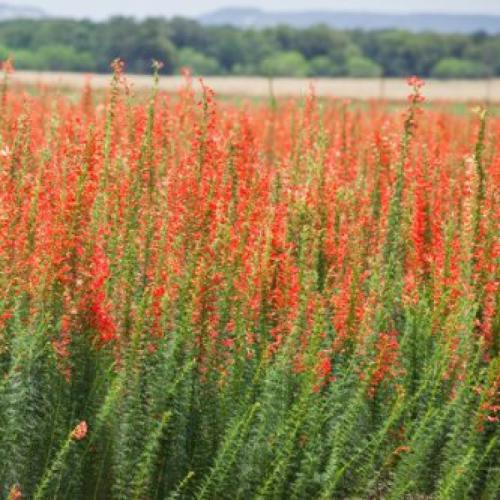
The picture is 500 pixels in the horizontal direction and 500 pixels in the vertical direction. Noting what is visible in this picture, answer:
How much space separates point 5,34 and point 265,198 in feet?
241

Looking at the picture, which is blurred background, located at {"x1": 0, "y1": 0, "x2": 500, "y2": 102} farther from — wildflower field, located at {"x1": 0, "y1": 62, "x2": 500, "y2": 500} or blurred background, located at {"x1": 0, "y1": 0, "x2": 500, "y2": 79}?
wildflower field, located at {"x1": 0, "y1": 62, "x2": 500, "y2": 500}

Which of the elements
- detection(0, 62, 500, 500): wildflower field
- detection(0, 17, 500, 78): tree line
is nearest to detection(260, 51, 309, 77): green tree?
detection(0, 17, 500, 78): tree line

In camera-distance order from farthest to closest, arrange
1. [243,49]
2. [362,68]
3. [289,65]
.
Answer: [362,68] < [243,49] < [289,65]

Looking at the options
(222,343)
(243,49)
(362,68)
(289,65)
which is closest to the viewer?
(222,343)

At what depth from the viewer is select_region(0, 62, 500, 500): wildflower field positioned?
13.1ft

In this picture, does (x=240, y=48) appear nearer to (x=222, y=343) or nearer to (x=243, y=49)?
(x=243, y=49)

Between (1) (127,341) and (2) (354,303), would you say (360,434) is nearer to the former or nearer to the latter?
(2) (354,303)

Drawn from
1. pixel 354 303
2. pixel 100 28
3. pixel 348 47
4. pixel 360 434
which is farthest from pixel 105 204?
pixel 348 47

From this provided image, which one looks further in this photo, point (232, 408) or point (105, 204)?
point (105, 204)

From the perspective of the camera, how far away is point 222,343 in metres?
4.61

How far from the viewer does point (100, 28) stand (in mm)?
73438

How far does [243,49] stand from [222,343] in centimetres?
7635

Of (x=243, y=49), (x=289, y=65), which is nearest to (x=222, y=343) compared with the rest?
(x=289, y=65)

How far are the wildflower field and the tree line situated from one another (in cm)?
6074
